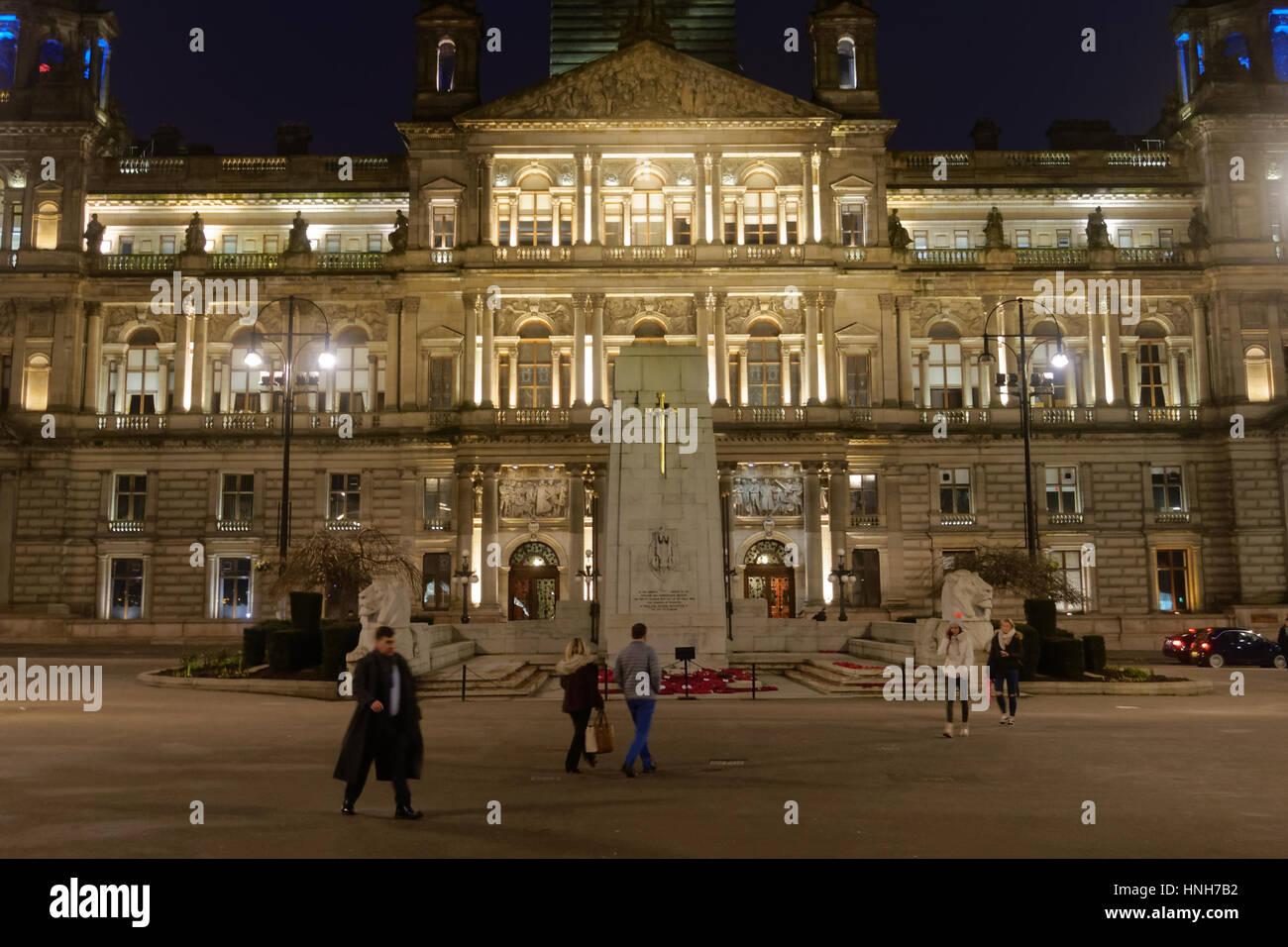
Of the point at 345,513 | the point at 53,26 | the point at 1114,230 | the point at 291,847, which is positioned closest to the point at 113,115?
the point at 53,26

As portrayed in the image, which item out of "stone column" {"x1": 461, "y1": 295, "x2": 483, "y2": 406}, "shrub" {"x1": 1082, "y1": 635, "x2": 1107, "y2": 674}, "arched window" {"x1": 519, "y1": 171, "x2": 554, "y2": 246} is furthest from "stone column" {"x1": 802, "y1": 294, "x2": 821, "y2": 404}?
"shrub" {"x1": 1082, "y1": 635, "x2": 1107, "y2": 674}

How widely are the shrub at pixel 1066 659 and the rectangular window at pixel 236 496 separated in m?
38.4

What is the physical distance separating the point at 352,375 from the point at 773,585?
75.0ft

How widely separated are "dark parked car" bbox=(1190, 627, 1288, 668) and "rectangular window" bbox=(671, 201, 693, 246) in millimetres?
28705

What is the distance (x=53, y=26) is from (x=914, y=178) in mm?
43730

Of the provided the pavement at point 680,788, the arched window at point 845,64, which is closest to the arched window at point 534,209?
the arched window at point 845,64

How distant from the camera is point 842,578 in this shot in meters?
47.5

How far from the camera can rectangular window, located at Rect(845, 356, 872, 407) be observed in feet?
177

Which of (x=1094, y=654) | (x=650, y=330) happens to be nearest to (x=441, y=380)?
(x=650, y=330)

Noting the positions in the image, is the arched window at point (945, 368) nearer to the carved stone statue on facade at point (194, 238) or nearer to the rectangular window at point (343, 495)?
the rectangular window at point (343, 495)

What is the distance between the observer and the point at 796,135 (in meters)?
Answer: 53.1

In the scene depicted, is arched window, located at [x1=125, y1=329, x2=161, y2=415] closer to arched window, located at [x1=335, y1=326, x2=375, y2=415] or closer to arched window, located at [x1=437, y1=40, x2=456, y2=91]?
arched window, located at [x1=335, y1=326, x2=375, y2=415]

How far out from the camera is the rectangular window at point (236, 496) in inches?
2110

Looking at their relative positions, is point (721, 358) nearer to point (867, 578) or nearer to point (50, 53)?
point (867, 578)
